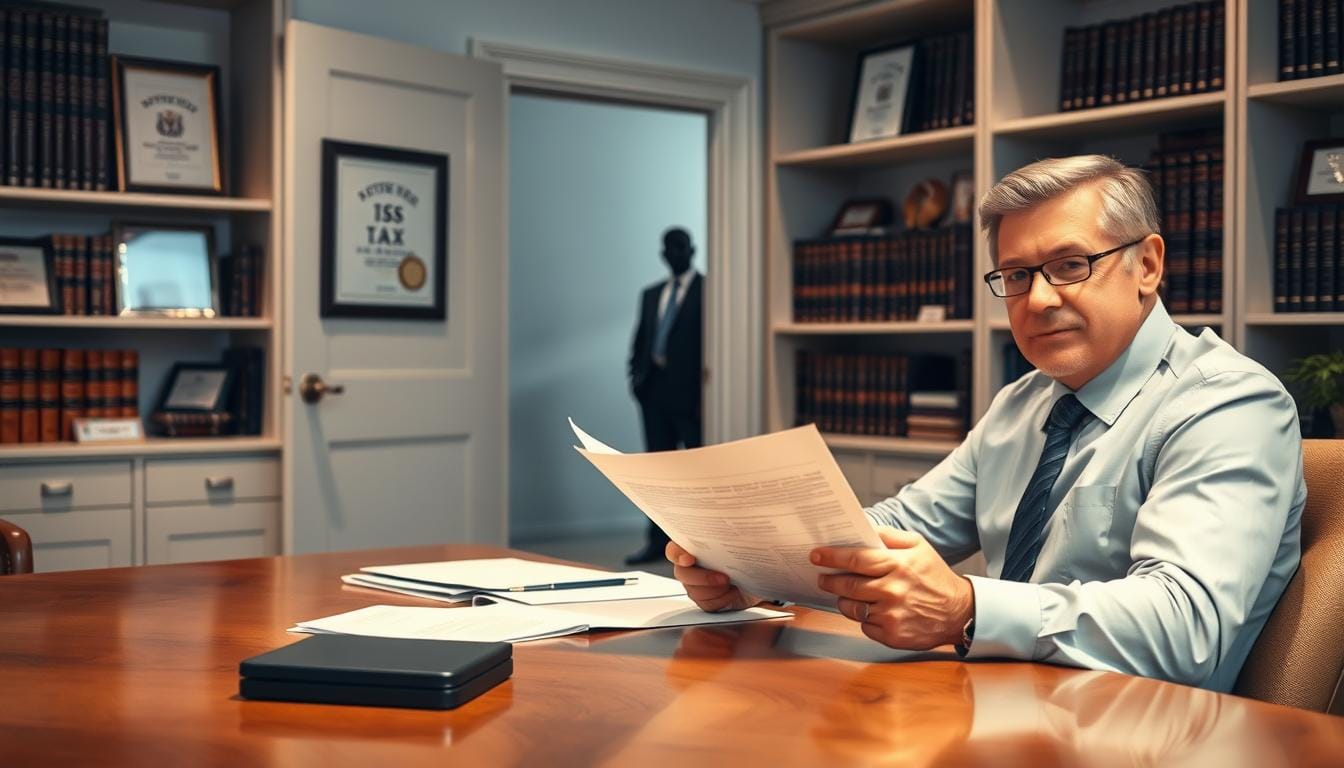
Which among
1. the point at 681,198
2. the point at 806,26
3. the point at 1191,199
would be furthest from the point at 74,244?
the point at 681,198

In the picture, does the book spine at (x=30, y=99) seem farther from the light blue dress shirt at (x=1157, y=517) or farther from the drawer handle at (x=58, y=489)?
the light blue dress shirt at (x=1157, y=517)

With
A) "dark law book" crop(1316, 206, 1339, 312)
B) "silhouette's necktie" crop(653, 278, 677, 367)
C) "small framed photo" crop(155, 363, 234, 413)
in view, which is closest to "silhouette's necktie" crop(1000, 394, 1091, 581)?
"dark law book" crop(1316, 206, 1339, 312)

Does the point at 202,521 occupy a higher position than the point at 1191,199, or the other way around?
the point at 1191,199

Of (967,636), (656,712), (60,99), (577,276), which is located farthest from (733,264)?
(656,712)

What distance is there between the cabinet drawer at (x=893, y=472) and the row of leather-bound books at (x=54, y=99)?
2512 millimetres

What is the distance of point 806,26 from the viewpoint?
459 centimetres

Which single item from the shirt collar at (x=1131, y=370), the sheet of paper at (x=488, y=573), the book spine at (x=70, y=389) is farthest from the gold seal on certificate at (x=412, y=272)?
the shirt collar at (x=1131, y=370)

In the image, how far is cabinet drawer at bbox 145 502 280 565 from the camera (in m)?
3.52

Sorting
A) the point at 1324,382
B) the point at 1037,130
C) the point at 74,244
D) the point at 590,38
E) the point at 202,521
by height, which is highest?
the point at 590,38

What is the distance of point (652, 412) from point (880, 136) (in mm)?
2194

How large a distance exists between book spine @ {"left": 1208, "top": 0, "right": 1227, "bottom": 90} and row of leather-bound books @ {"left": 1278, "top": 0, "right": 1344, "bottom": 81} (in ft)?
0.49

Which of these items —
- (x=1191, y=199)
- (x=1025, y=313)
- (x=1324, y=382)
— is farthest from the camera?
(x=1191, y=199)

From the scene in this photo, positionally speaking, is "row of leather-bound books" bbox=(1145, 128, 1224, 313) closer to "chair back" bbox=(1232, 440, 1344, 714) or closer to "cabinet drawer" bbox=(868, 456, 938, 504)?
"cabinet drawer" bbox=(868, 456, 938, 504)

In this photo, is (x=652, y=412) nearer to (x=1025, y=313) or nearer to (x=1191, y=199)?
(x=1191, y=199)
